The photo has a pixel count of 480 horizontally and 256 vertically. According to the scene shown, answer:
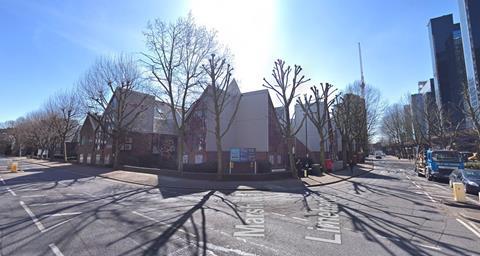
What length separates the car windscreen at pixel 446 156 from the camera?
2308 cm

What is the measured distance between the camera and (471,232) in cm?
767

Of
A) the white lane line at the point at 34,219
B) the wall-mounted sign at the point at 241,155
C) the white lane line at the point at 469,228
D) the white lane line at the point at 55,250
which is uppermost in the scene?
the wall-mounted sign at the point at 241,155

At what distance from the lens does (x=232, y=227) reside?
7980mm

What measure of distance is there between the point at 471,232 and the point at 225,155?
88.0 ft

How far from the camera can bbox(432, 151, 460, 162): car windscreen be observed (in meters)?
23.1

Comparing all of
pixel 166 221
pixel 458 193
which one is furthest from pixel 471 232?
pixel 166 221

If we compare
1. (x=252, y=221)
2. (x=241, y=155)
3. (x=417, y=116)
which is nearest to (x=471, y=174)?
(x=252, y=221)

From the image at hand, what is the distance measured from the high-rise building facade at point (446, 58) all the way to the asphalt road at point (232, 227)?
62.8 metres

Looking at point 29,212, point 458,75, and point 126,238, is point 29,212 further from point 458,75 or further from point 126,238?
point 458,75

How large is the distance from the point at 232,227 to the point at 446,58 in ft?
248

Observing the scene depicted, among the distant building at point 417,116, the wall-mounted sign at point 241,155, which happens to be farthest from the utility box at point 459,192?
the distant building at point 417,116

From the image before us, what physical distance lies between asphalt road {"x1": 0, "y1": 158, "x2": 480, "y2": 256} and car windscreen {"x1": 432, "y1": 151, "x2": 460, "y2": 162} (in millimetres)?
13486

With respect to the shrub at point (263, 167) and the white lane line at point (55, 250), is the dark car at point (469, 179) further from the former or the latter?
the white lane line at point (55, 250)

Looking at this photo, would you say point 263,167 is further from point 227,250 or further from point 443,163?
point 227,250
